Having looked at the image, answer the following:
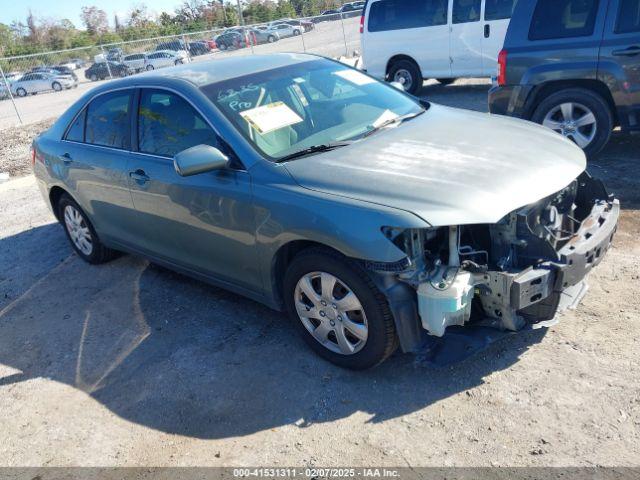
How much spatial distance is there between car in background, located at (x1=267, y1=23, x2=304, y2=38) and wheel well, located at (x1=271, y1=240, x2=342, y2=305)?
36.4 m

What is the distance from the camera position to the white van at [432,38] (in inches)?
410

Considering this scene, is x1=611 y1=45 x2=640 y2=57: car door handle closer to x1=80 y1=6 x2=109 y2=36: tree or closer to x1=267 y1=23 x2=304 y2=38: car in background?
x1=267 y1=23 x2=304 y2=38: car in background

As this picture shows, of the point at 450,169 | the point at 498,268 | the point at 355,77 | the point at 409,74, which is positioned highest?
the point at 355,77

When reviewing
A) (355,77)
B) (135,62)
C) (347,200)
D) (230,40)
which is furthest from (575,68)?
(230,40)

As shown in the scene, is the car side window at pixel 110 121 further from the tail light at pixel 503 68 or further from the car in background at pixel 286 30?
the car in background at pixel 286 30

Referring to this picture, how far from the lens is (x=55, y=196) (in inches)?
225

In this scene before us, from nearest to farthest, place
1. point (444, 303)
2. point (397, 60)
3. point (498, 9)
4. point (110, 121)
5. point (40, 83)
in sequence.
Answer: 1. point (444, 303)
2. point (110, 121)
3. point (498, 9)
4. point (397, 60)
5. point (40, 83)

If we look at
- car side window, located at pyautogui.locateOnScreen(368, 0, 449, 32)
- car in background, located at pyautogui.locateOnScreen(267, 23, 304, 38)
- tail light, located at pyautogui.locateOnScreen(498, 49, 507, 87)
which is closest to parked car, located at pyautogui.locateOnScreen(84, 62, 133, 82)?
car in background, located at pyautogui.locateOnScreen(267, 23, 304, 38)

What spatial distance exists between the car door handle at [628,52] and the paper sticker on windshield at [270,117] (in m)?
3.78

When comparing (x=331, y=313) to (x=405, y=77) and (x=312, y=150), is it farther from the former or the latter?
(x=405, y=77)

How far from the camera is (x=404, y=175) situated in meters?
3.08

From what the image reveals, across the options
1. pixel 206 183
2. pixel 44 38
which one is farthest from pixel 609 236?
pixel 44 38

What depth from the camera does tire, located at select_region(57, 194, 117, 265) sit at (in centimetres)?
540

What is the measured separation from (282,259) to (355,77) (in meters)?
1.81
